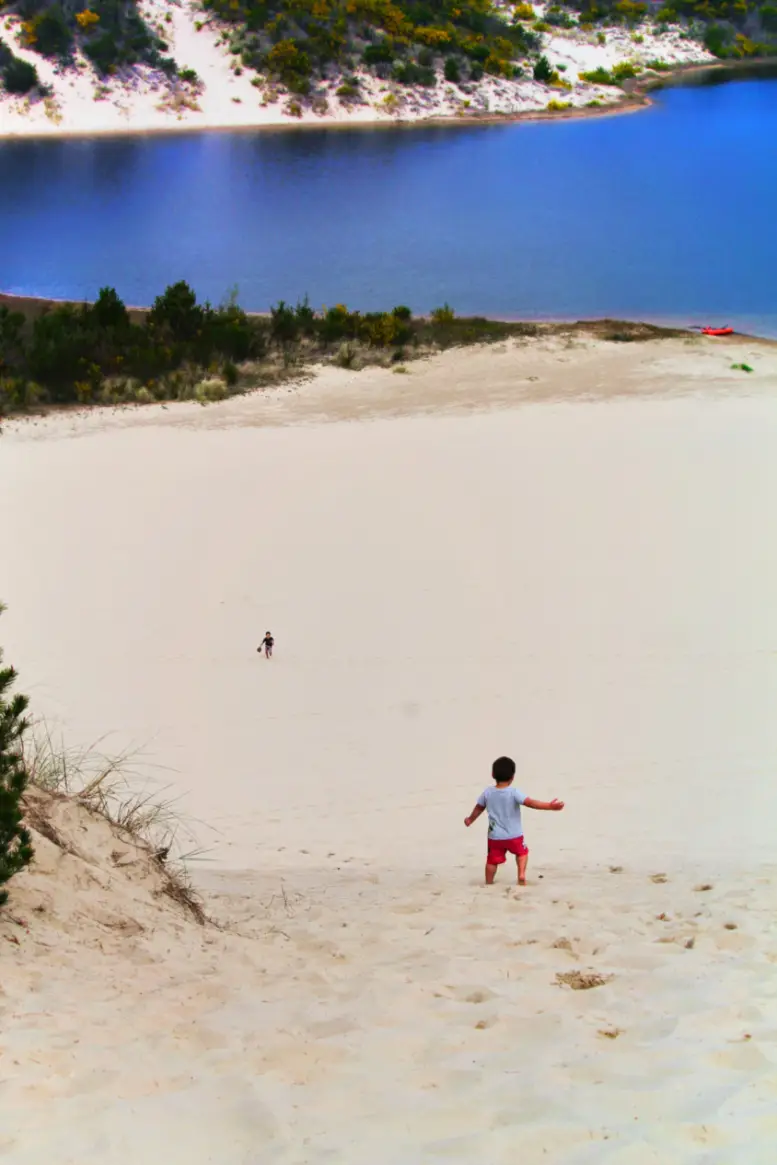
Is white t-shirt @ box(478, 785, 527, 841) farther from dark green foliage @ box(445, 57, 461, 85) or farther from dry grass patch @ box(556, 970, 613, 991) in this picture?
dark green foliage @ box(445, 57, 461, 85)

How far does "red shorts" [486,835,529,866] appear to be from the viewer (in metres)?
5.94

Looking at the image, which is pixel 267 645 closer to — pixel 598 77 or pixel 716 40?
pixel 598 77

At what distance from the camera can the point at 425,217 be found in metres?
31.8

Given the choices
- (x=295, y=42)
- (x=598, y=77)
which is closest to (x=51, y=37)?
(x=295, y=42)

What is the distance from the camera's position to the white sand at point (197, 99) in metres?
44.0

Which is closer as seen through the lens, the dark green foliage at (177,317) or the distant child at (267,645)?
the distant child at (267,645)

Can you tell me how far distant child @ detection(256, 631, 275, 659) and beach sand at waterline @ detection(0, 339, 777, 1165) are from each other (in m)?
0.20

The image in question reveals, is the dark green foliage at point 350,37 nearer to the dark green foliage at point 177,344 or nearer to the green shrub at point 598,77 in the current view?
the green shrub at point 598,77

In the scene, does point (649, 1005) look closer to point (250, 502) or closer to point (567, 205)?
point (250, 502)

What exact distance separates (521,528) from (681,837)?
236 inches

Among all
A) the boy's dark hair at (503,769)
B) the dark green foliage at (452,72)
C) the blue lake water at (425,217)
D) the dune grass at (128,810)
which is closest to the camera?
the dune grass at (128,810)

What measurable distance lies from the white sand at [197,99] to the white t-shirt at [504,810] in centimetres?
4262

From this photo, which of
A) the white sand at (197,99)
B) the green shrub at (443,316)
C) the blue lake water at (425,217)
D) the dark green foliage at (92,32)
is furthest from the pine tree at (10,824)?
the dark green foliage at (92,32)

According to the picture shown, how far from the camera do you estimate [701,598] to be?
1109cm
